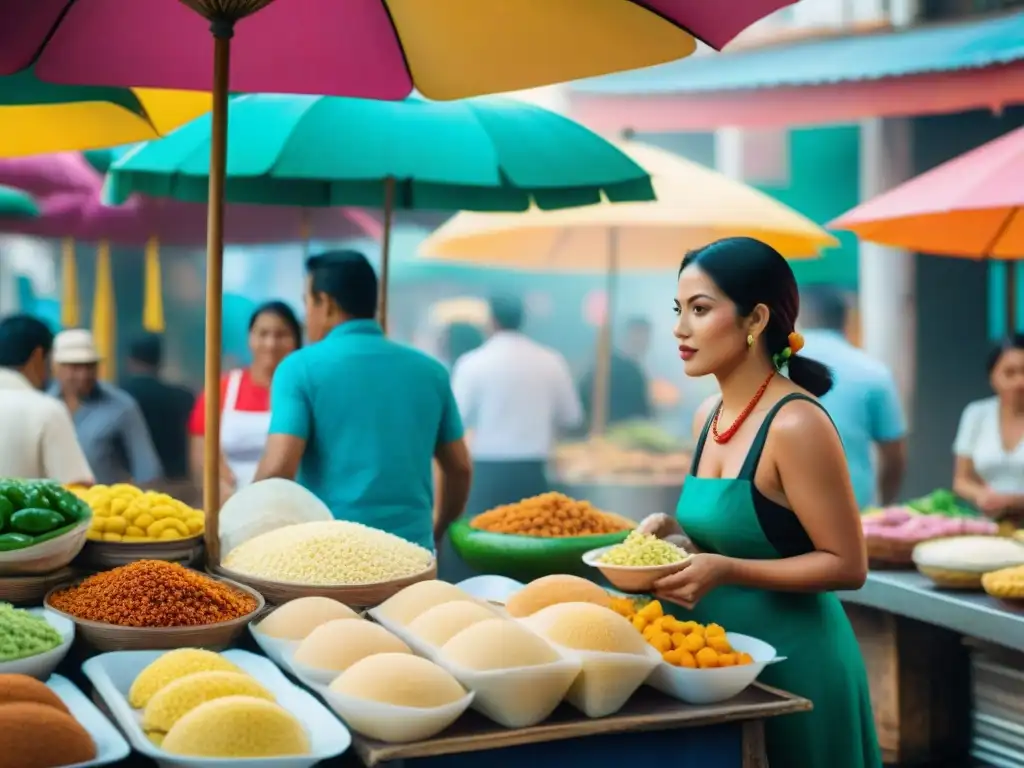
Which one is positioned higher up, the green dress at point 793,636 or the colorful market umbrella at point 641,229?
the colorful market umbrella at point 641,229

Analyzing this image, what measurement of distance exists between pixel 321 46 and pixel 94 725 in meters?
2.01

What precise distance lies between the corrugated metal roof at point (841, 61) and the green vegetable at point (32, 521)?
15.6 ft

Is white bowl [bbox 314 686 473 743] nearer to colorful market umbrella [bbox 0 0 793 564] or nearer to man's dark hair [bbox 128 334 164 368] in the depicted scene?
colorful market umbrella [bbox 0 0 793 564]

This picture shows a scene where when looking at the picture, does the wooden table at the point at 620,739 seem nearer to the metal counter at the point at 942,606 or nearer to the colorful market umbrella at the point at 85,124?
the metal counter at the point at 942,606

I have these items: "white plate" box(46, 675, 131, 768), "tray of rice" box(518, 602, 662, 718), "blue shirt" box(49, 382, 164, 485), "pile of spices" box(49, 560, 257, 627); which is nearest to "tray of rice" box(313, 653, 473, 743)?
"tray of rice" box(518, 602, 662, 718)

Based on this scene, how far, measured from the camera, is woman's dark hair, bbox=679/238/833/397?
265 cm

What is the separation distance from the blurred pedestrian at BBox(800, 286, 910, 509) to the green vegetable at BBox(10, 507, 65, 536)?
3.72 metres

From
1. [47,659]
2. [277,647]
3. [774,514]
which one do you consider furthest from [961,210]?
[47,659]

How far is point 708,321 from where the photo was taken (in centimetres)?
267

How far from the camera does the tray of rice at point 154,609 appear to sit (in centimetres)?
230

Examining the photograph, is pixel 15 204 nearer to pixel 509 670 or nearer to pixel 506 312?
pixel 506 312

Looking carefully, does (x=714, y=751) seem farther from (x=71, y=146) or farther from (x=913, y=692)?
(x=71, y=146)

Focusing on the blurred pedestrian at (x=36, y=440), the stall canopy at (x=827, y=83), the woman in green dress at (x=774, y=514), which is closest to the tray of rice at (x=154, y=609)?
the woman in green dress at (x=774, y=514)

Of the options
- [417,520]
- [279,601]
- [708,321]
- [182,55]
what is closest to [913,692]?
[417,520]
